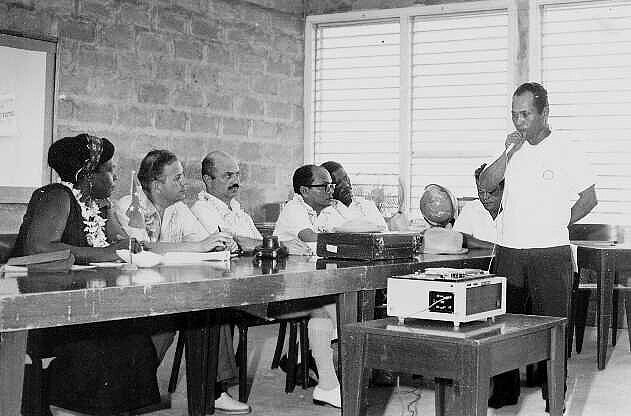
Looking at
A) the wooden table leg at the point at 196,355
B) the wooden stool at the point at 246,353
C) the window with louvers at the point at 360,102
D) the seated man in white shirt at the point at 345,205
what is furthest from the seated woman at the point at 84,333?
the window with louvers at the point at 360,102

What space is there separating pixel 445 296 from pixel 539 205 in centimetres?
120

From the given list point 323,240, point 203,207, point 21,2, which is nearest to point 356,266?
point 323,240

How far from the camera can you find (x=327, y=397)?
4.45 metres

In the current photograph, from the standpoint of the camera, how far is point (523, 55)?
715cm

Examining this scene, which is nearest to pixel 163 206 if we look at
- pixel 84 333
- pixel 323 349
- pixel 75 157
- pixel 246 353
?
pixel 246 353

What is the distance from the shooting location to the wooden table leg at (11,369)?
8.11ft

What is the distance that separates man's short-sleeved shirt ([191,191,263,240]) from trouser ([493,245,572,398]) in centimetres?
165

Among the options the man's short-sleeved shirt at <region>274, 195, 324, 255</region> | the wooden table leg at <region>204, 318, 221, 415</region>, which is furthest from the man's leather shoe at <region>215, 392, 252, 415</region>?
the man's short-sleeved shirt at <region>274, 195, 324, 255</region>

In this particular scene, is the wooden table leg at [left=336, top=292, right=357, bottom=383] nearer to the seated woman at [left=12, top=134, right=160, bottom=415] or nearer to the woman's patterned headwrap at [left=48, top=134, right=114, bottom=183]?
the seated woman at [left=12, top=134, right=160, bottom=415]

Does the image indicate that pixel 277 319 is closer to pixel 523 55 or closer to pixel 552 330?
pixel 552 330

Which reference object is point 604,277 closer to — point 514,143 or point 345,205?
point 514,143

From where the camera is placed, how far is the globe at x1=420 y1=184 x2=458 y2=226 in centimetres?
549

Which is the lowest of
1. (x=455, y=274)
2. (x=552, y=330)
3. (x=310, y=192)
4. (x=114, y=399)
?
(x=114, y=399)

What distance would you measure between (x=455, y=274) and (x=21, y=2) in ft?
12.6
